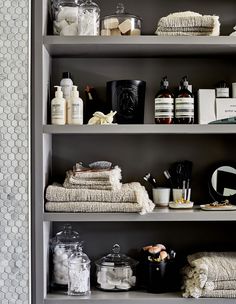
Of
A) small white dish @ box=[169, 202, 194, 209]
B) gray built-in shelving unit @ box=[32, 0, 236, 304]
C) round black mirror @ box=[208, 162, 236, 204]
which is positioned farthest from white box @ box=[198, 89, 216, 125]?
small white dish @ box=[169, 202, 194, 209]

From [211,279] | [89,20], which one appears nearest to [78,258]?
[211,279]

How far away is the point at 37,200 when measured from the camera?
7.57 feet

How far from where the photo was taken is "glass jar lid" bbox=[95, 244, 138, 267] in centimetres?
247

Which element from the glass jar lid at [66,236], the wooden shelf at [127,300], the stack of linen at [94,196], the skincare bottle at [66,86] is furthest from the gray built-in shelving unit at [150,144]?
the wooden shelf at [127,300]

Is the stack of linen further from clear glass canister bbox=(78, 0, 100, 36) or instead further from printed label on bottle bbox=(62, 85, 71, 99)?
clear glass canister bbox=(78, 0, 100, 36)

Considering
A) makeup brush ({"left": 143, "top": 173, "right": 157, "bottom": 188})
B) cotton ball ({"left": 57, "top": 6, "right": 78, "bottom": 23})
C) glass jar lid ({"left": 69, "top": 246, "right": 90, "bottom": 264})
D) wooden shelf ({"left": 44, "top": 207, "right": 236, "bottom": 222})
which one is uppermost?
cotton ball ({"left": 57, "top": 6, "right": 78, "bottom": 23})

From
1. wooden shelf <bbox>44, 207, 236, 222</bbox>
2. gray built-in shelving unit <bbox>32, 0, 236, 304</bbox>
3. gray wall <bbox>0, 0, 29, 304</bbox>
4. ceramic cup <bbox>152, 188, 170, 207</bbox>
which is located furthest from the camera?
gray built-in shelving unit <bbox>32, 0, 236, 304</bbox>

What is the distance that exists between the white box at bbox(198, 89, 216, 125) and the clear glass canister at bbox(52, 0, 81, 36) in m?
0.63

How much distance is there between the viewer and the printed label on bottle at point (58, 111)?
2375 mm

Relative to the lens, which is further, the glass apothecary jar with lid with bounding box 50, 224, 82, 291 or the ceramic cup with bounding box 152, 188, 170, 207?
the ceramic cup with bounding box 152, 188, 170, 207

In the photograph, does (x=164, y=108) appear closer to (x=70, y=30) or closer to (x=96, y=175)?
(x=96, y=175)

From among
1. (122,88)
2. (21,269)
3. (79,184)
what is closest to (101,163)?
(79,184)

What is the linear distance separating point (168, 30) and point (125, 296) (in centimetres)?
113

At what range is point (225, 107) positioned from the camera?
8.32ft
